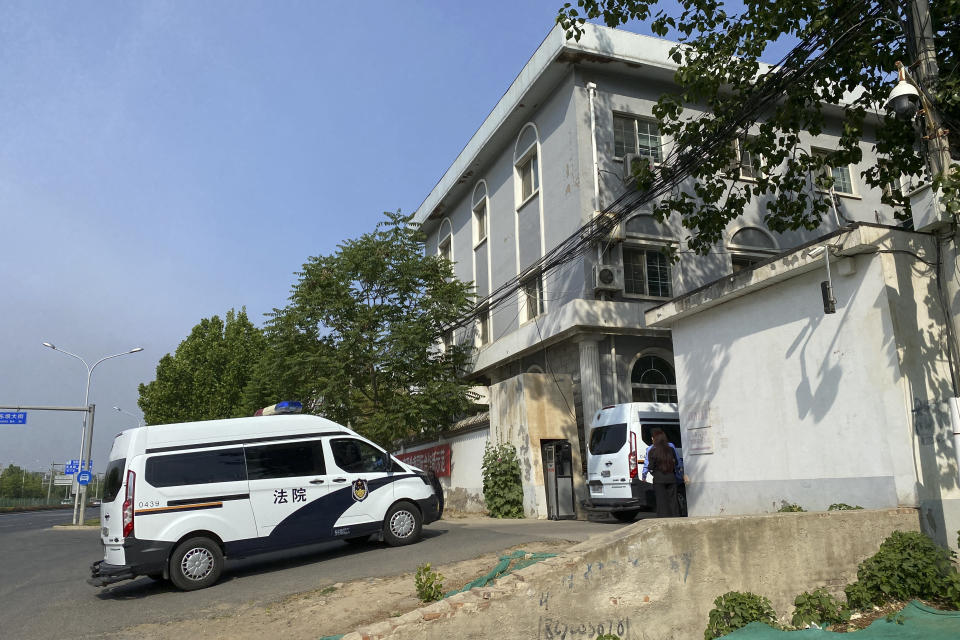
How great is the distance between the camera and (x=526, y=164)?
75.9ft

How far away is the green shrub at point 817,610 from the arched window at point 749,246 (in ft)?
48.4

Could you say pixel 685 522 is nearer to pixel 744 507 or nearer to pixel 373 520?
pixel 744 507

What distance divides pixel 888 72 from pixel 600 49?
29.2 ft

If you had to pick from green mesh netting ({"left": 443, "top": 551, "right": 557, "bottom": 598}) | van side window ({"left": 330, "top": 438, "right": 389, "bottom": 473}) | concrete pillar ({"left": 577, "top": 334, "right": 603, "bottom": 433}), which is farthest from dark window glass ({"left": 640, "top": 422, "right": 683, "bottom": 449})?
green mesh netting ({"left": 443, "top": 551, "right": 557, "bottom": 598})

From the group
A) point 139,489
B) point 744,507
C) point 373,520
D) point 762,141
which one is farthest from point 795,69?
point 139,489

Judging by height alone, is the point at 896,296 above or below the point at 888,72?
below

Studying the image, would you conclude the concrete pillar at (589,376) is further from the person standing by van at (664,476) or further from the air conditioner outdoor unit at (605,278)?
the person standing by van at (664,476)

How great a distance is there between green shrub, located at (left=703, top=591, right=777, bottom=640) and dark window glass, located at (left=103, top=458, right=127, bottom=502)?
24.7ft

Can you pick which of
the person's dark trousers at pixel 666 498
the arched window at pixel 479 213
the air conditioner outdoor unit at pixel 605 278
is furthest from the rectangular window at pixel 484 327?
the person's dark trousers at pixel 666 498

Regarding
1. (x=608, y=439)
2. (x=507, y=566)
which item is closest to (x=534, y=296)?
(x=608, y=439)

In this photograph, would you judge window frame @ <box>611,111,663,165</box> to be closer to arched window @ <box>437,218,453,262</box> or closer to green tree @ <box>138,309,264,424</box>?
arched window @ <box>437,218,453,262</box>

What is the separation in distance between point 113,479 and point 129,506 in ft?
2.73

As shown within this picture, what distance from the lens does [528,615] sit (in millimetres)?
6305

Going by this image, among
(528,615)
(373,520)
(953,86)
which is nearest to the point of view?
(528,615)
